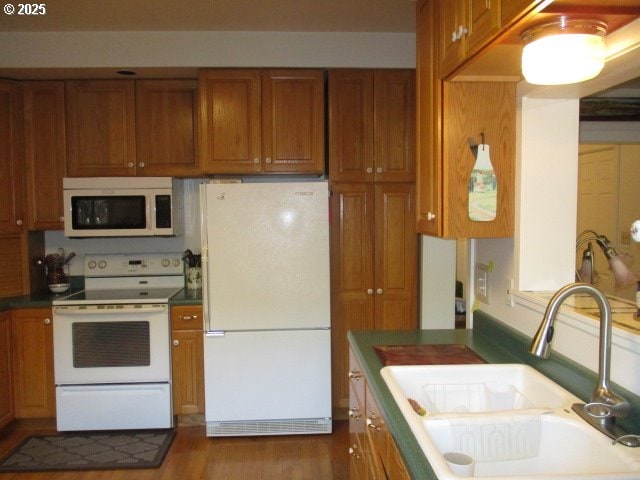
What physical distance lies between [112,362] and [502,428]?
2.49 m

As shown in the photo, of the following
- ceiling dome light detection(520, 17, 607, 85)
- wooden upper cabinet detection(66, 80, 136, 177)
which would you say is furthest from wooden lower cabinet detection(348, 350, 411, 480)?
wooden upper cabinet detection(66, 80, 136, 177)

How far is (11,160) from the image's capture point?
10.3 ft

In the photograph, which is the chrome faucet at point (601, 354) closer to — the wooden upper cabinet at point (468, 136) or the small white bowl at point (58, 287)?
the wooden upper cabinet at point (468, 136)

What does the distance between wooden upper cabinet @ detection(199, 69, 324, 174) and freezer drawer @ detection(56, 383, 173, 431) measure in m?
1.43

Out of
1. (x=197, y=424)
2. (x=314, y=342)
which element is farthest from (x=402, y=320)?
(x=197, y=424)

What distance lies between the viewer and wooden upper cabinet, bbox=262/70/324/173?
10.2ft

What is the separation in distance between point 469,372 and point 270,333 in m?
1.56

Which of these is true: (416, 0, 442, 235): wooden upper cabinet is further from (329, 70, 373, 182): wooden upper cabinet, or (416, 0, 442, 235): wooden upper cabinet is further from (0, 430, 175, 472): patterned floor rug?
(0, 430, 175, 472): patterned floor rug

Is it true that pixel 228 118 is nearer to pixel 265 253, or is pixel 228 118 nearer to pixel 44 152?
pixel 265 253

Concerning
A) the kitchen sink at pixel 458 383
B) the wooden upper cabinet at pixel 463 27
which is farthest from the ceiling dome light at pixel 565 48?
the kitchen sink at pixel 458 383

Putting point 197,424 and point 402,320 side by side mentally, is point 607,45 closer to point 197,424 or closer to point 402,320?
point 402,320

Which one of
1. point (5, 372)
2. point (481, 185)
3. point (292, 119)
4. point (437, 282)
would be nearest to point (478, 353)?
point (481, 185)

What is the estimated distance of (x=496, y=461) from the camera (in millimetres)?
1264

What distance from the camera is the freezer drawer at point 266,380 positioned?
9.66ft
